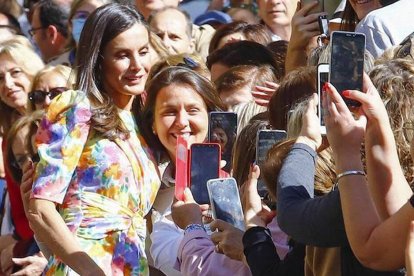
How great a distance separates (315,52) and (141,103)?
0.91m

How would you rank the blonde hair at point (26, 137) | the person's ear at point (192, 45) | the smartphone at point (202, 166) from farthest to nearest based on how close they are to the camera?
the person's ear at point (192, 45), the blonde hair at point (26, 137), the smartphone at point (202, 166)

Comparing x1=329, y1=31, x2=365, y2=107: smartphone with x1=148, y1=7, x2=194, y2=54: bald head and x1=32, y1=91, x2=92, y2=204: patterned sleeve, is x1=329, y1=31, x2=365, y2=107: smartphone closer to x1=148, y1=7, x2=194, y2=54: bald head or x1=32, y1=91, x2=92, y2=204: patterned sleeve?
x1=32, y1=91, x2=92, y2=204: patterned sleeve

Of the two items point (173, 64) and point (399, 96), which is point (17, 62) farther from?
point (399, 96)

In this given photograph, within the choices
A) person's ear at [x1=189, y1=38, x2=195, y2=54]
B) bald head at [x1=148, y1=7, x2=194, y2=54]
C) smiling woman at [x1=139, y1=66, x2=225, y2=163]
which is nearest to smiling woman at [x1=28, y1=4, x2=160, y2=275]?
smiling woman at [x1=139, y1=66, x2=225, y2=163]

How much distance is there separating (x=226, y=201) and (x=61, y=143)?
797mm

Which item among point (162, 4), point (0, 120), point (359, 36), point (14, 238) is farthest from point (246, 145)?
point (162, 4)

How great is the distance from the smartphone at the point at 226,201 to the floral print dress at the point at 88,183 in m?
0.58

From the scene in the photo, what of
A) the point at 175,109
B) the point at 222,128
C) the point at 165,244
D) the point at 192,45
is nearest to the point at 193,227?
the point at 165,244

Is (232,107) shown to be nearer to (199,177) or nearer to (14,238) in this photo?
(199,177)

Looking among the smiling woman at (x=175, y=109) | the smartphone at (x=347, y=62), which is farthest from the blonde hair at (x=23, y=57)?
the smartphone at (x=347, y=62)

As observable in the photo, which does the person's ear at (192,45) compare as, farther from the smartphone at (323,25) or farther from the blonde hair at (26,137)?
the smartphone at (323,25)

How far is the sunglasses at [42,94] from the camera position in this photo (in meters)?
6.56

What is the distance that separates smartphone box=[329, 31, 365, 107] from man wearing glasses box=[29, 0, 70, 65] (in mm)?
5677

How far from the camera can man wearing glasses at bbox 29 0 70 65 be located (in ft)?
29.8
